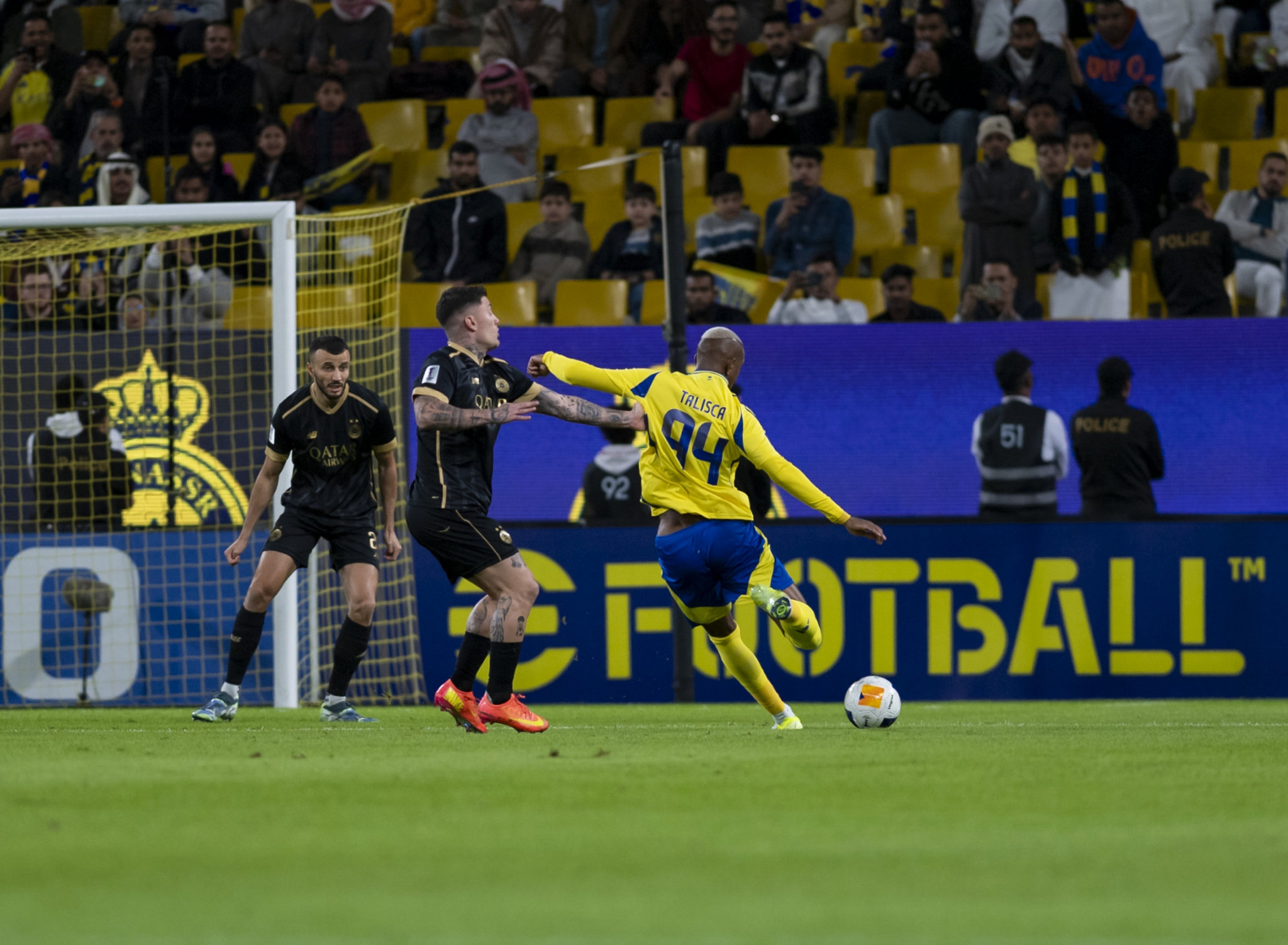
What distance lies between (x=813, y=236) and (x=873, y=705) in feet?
20.9

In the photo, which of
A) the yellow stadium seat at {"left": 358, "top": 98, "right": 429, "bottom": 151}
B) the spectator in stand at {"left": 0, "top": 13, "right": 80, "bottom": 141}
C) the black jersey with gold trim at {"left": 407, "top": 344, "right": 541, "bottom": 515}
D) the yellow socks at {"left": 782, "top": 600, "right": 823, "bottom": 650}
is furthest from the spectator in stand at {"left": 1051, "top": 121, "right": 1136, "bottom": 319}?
the spectator in stand at {"left": 0, "top": 13, "right": 80, "bottom": 141}

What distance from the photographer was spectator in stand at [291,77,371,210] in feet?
49.9

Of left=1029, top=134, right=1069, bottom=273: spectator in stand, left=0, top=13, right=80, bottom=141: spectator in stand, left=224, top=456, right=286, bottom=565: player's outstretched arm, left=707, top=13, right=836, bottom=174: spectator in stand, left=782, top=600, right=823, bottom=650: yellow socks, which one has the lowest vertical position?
left=782, top=600, right=823, bottom=650: yellow socks

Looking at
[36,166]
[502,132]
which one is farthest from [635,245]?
[36,166]

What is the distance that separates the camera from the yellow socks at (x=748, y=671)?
27.0ft

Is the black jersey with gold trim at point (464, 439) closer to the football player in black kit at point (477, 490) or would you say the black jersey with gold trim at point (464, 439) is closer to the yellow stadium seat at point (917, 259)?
the football player in black kit at point (477, 490)

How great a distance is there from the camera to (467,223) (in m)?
14.2

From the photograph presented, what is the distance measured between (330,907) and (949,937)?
126cm

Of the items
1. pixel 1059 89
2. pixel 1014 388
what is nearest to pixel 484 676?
pixel 1014 388

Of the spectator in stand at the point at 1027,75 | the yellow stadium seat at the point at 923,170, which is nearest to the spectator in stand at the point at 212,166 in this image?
the yellow stadium seat at the point at 923,170

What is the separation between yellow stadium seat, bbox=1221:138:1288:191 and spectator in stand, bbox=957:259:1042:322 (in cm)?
302

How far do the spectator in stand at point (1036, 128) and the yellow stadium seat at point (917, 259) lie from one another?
1.00 metres

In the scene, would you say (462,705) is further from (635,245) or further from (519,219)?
(519,219)

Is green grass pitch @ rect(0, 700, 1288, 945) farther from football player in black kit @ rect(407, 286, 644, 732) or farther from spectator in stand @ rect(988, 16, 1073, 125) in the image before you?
spectator in stand @ rect(988, 16, 1073, 125)
